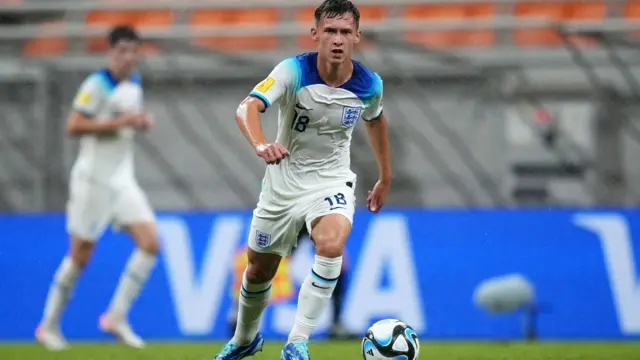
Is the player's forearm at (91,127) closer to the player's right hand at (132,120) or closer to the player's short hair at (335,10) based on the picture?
the player's right hand at (132,120)

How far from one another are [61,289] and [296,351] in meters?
4.68

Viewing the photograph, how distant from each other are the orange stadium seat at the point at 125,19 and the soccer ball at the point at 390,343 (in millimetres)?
9150

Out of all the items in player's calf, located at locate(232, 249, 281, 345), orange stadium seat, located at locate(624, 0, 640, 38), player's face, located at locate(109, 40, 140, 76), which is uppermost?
orange stadium seat, located at locate(624, 0, 640, 38)

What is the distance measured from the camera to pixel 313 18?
1384 centimetres

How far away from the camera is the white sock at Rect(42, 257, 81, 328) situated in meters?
9.80

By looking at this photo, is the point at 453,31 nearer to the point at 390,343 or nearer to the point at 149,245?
the point at 149,245

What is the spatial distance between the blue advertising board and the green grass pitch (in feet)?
4.16

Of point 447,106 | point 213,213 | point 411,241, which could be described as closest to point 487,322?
point 411,241

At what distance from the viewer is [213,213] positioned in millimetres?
11539

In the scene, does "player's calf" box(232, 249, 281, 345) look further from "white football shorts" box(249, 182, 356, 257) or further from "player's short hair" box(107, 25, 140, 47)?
"player's short hair" box(107, 25, 140, 47)

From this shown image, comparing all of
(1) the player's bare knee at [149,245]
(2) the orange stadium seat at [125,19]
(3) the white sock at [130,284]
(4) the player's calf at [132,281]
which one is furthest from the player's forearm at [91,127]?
(2) the orange stadium seat at [125,19]

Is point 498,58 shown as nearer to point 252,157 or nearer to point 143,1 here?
point 252,157

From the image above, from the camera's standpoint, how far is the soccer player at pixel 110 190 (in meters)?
9.71

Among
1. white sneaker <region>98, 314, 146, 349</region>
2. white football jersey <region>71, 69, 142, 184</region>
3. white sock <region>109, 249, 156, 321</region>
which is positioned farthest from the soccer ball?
white football jersey <region>71, 69, 142, 184</region>
